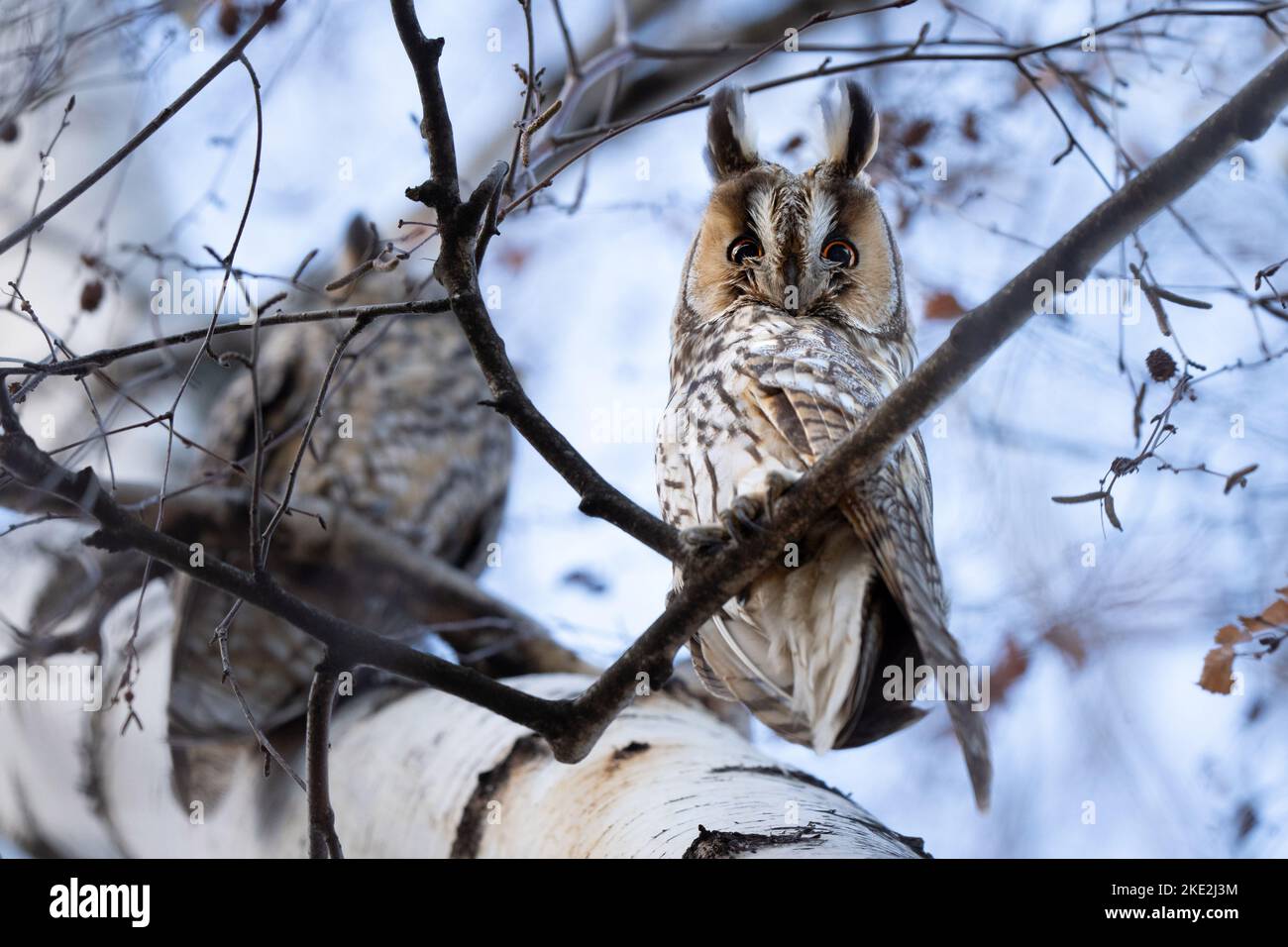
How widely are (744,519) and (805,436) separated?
0.87 ft

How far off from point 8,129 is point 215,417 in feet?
5.59

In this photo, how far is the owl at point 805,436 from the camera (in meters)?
1.44

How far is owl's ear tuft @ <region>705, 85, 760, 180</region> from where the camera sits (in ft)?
6.70

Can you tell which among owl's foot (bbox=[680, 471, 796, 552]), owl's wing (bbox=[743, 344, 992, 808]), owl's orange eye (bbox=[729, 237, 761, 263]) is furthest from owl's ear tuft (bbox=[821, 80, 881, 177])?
owl's foot (bbox=[680, 471, 796, 552])

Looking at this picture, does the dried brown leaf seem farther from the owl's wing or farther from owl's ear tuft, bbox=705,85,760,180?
owl's ear tuft, bbox=705,85,760,180

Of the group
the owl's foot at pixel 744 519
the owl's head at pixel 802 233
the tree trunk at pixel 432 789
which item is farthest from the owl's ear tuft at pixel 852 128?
the tree trunk at pixel 432 789

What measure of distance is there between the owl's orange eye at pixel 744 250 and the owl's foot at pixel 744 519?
70 centimetres

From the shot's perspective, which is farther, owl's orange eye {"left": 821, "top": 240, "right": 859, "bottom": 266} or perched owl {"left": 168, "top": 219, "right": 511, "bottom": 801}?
perched owl {"left": 168, "top": 219, "right": 511, "bottom": 801}

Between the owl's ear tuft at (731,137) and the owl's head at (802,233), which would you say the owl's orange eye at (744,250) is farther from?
the owl's ear tuft at (731,137)

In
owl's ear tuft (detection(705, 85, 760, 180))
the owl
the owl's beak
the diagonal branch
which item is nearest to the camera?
the diagonal branch
